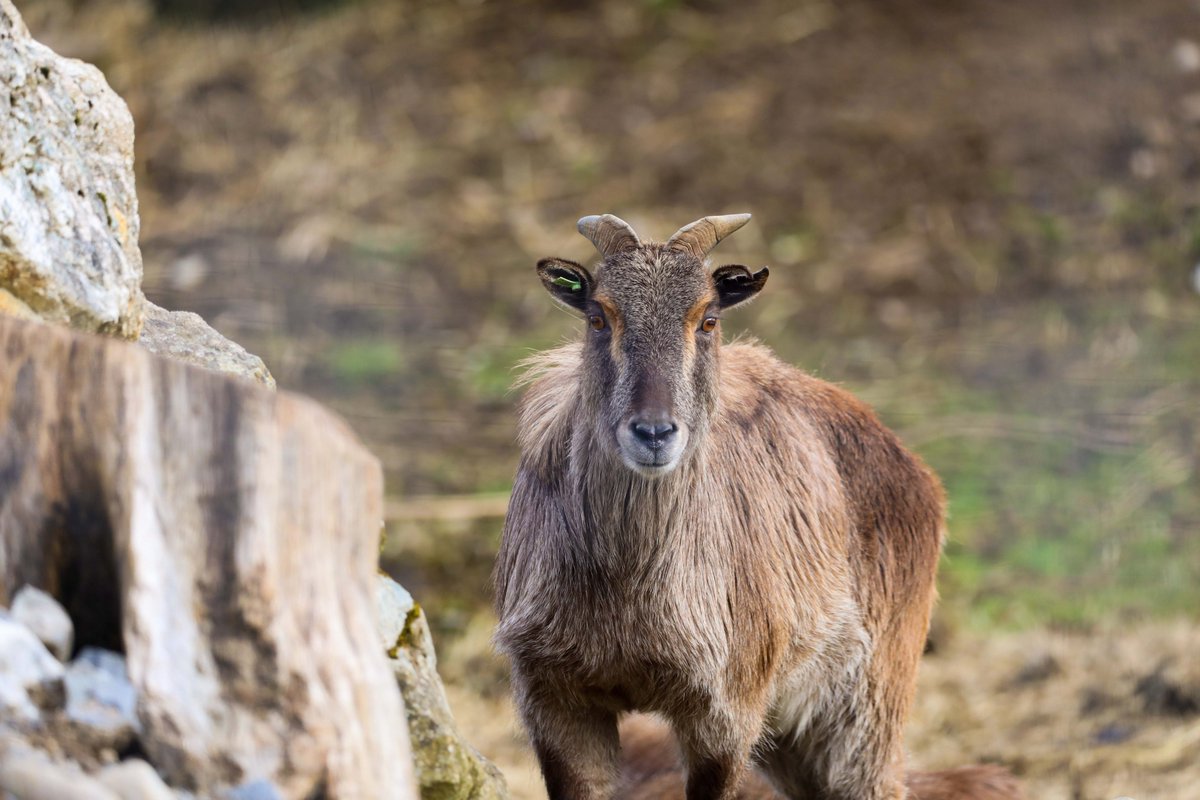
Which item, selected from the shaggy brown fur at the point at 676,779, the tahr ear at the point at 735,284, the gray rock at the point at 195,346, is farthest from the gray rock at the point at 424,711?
the tahr ear at the point at 735,284

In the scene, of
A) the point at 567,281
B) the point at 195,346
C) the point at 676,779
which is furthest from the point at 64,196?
the point at 676,779

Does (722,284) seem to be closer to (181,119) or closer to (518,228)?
(518,228)

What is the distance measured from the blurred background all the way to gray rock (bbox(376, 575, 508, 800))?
2.31 meters

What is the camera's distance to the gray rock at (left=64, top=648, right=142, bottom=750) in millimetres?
2949

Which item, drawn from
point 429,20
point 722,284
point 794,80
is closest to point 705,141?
point 794,80

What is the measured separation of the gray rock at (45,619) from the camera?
9.84 ft

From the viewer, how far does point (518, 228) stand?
11.8 m

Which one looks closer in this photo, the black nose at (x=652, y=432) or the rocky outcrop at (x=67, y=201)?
the rocky outcrop at (x=67, y=201)

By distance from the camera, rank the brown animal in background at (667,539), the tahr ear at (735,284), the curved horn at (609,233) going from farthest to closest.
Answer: the tahr ear at (735,284) → the curved horn at (609,233) → the brown animal in background at (667,539)

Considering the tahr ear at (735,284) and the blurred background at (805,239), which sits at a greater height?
the tahr ear at (735,284)

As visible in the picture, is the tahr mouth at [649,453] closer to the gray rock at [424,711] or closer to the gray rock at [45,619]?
the gray rock at [424,711]

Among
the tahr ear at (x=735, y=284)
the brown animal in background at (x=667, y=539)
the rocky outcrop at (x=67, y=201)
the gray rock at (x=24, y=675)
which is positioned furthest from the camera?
the tahr ear at (x=735, y=284)

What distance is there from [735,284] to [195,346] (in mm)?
1771

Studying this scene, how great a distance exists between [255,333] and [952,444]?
4841mm
